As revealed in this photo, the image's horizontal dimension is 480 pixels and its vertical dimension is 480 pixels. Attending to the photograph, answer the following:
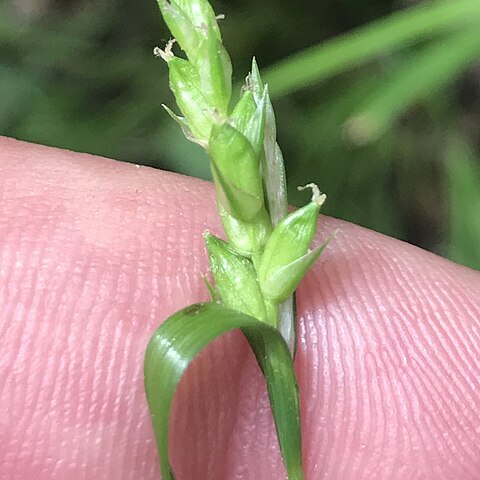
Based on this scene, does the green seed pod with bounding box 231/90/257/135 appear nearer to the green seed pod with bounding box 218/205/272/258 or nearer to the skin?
the green seed pod with bounding box 218/205/272/258

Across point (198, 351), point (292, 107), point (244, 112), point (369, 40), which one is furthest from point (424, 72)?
point (198, 351)

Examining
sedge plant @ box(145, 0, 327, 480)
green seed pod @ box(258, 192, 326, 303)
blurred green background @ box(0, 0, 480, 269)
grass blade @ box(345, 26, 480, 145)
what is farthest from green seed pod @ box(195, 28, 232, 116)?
blurred green background @ box(0, 0, 480, 269)

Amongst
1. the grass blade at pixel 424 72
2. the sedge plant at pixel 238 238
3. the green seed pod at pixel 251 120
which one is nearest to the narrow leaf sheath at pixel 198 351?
the sedge plant at pixel 238 238

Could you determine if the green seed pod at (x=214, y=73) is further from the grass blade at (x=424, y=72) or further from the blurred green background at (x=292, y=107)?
the blurred green background at (x=292, y=107)

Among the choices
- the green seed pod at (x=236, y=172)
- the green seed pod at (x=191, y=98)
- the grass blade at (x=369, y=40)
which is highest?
the grass blade at (x=369, y=40)

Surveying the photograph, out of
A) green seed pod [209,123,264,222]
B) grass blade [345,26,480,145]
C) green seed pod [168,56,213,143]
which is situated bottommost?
green seed pod [209,123,264,222]

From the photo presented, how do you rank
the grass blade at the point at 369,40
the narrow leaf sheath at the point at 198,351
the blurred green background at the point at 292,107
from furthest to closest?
the blurred green background at the point at 292,107, the grass blade at the point at 369,40, the narrow leaf sheath at the point at 198,351

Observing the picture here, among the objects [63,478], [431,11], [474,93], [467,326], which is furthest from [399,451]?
[474,93]

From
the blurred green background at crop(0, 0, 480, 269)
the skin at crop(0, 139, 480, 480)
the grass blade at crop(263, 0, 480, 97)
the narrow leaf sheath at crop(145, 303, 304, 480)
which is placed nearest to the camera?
the narrow leaf sheath at crop(145, 303, 304, 480)
